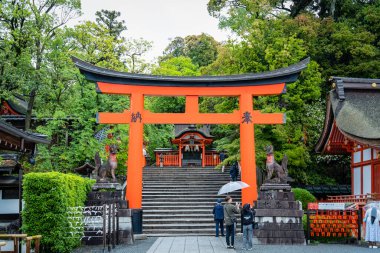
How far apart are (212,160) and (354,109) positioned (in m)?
19.0

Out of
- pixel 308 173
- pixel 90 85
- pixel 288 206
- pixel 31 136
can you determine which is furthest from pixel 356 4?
pixel 31 136

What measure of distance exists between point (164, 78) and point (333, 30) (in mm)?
15977

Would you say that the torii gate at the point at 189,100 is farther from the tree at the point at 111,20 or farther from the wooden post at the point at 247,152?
the tree at the point at 111,20

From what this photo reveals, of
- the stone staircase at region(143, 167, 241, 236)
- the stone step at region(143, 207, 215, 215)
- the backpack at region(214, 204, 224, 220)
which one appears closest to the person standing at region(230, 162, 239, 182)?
the stone staircase at region(143, 167, 241, 236)

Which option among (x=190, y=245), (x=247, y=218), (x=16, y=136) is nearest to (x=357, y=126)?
(x=247, y=218)

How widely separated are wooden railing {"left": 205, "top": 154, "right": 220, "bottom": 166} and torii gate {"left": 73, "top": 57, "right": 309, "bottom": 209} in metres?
19.1

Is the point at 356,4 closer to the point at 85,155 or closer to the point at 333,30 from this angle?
the point at 333,30

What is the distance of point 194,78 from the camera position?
2056 centimetres

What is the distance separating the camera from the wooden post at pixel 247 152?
2011 cm

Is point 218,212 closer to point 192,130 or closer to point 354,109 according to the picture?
point 354,109

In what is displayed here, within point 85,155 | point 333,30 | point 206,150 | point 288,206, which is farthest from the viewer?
point 206,150

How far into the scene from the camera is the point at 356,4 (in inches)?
1390

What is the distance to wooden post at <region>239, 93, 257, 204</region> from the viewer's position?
20.1m

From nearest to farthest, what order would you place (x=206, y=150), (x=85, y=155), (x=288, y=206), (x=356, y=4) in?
(x=288, y=206)
(x=85, y=155)
(x=356, y=4)
(x=206, y=150)
